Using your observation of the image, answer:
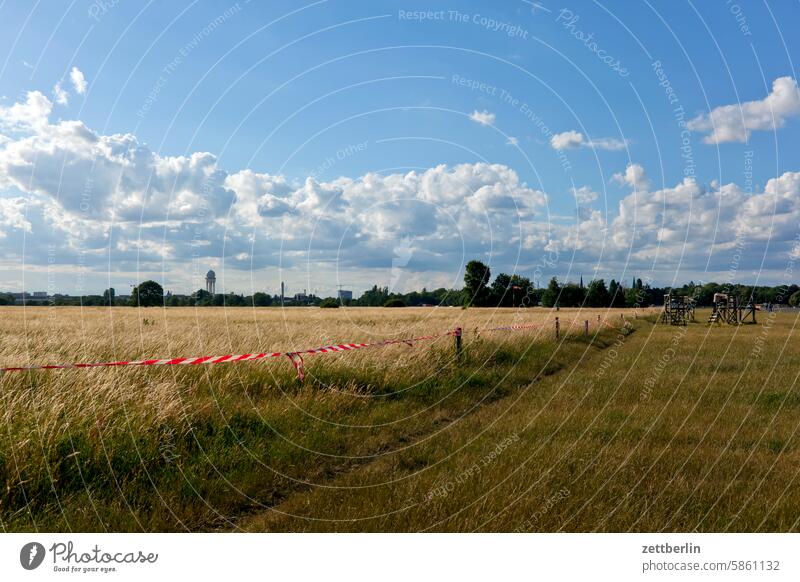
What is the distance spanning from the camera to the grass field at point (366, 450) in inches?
241

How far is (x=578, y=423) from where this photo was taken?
10359 millimetres

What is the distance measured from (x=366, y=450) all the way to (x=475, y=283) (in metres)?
69.3

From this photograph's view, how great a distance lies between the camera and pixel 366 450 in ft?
29.1

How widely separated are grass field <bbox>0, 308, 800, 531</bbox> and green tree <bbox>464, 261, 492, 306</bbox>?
2420 inches

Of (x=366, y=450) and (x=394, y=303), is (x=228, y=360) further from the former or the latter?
(x=394, y=303)

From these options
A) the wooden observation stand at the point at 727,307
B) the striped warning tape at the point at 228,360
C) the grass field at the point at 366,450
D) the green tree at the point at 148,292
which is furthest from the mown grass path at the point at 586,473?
the green tree at the point at 148,292

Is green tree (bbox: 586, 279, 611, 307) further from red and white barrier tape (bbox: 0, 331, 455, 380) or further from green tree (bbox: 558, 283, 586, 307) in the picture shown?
red and white barrier tape (bbox: 0, 331, 455, 380)

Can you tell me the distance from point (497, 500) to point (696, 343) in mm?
25210

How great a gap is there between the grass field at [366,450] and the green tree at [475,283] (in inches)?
2420

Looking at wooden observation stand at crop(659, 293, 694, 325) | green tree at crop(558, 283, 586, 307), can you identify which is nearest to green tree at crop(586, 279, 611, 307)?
green tree at crop(558, 283, 586, 307)

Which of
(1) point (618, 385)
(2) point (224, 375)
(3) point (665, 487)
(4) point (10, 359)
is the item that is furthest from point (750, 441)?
(4) point (10, 359)

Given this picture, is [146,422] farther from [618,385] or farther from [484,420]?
[618,385]

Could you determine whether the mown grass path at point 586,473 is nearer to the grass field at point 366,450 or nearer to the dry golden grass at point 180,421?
the grass field at point 366,450

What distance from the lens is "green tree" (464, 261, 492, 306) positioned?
248 feet
